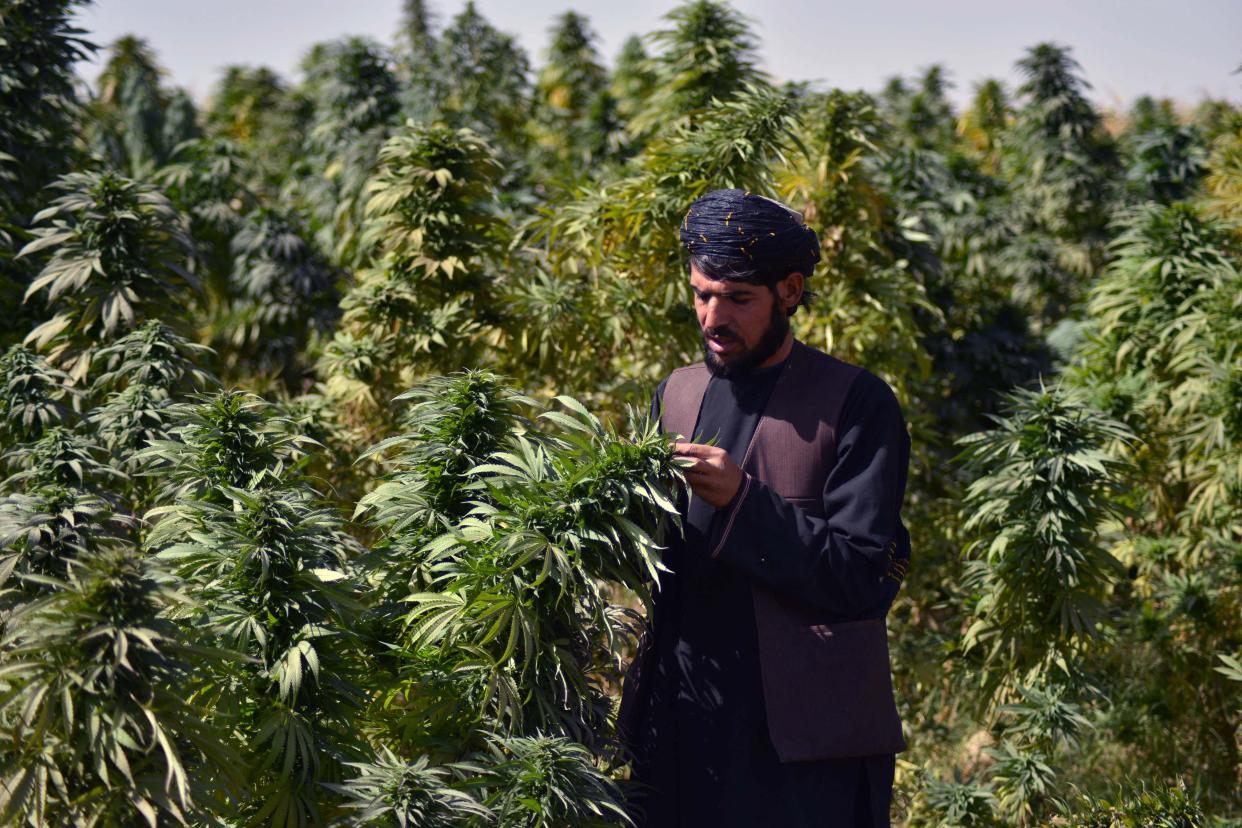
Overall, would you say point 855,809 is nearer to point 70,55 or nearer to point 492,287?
point 492,287

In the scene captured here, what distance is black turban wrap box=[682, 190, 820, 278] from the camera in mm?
2047

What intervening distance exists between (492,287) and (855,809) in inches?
85.1

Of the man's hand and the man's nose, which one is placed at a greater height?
the man's nose

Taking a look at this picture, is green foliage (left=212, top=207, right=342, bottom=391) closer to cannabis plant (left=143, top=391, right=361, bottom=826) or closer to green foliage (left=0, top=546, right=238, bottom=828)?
cannabis plant (left=143, top=391, right=361, bottom=826)

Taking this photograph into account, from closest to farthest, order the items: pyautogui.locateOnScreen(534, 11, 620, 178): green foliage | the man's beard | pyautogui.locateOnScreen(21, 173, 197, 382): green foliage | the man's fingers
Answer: the man's fingers → the man's beard → pyautogui.locateOnScreen(21, 173, 197, 382): green foliage → pyautogui.locateOnScreen(534, 11, 620, 178): green foliage

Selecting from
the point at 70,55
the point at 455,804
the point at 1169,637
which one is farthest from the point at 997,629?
the point at 70,55

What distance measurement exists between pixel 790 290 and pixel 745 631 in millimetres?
665

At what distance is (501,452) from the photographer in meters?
2.01

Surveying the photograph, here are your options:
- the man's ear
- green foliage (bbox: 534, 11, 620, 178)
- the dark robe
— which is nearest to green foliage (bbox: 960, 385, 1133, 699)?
the dark robe

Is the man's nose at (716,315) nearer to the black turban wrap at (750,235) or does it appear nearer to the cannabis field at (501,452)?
the black turban wrap at (750,235)

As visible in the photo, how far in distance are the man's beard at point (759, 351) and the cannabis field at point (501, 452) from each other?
1.03ft

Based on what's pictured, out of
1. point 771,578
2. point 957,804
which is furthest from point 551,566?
point 957,804

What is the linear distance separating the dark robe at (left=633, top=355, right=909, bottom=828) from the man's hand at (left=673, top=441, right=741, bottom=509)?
3 cm

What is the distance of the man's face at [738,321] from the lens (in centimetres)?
210
